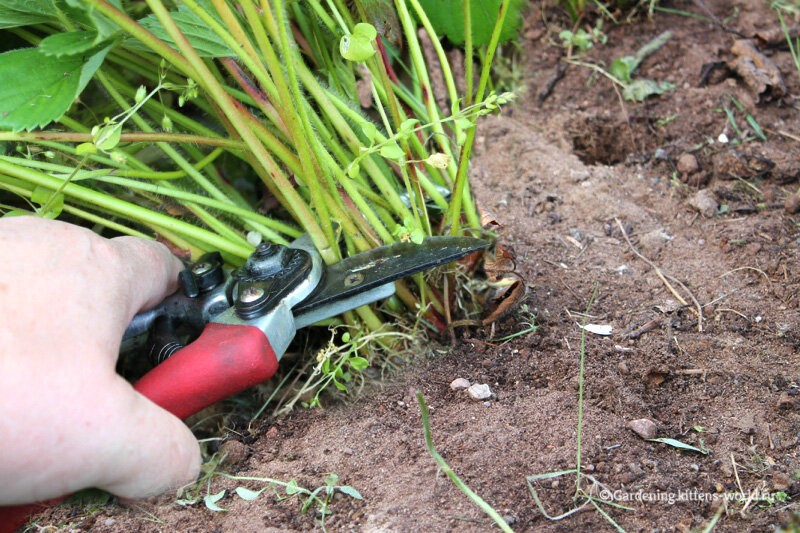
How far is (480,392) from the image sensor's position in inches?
47.9

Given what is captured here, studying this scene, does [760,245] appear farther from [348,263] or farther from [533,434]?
[348,263]

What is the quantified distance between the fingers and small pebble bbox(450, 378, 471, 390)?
0.50 m

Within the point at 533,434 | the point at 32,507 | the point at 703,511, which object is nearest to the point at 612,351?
the point at 533,434

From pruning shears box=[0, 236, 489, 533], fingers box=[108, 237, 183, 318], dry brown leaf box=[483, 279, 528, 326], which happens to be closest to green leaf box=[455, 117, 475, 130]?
pruning shears box=[0, 236, 489, 533]

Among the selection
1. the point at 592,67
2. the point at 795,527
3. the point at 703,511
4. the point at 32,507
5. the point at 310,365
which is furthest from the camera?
the point at 592,67

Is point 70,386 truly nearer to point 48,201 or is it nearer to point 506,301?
point 48,201

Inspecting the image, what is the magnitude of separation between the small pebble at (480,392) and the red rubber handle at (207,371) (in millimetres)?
312

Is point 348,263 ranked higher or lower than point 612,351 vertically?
higher

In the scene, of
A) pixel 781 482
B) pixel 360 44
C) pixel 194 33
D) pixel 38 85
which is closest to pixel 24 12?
pixel 38 85

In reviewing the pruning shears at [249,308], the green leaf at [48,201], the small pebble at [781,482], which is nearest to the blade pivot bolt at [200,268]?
the pruning shears at [249,308]

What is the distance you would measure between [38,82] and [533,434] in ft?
2.86

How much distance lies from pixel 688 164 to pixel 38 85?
4.17 feet

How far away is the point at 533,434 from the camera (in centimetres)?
112

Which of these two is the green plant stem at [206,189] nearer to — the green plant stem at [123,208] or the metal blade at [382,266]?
the green plant stem at [123,208]
